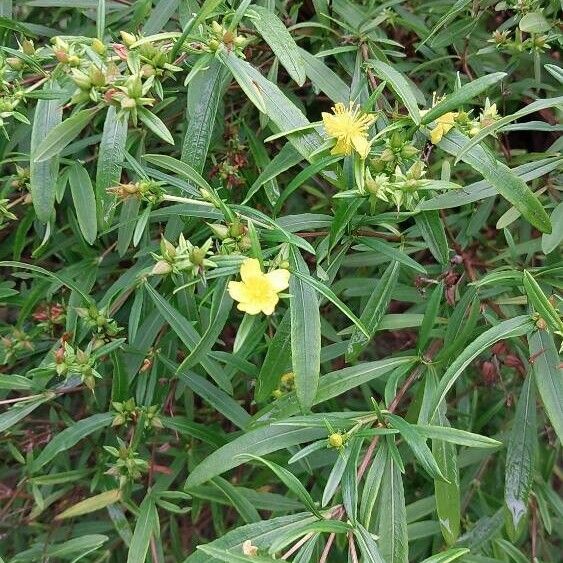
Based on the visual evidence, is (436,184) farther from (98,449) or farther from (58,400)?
(58,400)

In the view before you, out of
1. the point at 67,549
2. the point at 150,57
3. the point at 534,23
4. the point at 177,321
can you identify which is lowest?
the point at 67,549

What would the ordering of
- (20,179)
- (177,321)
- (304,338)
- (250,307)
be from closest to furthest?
(250,307) < (304,338) < (177,321) < (20,179)

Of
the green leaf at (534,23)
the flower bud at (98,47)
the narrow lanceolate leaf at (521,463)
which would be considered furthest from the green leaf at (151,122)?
the narrow lanceolate leaf at (521,463)

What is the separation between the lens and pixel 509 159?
1600 mm

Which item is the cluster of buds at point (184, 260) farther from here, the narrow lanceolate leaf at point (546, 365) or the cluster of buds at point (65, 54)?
the narrow lanceolate leaf at point (546, 365)

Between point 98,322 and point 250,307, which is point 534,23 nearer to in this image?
point 250,307

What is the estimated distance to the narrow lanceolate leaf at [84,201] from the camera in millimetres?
1310

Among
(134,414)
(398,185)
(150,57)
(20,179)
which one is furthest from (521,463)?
(20,179)

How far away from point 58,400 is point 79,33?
82cm

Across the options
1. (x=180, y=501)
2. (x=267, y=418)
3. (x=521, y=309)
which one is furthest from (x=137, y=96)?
(x=180, y=501)

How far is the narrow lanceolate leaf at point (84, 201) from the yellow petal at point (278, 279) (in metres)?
0.40

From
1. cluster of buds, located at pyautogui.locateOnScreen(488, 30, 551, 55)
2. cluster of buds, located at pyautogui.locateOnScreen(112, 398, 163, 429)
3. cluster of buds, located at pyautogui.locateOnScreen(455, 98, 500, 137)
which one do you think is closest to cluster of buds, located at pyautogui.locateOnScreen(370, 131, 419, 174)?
cluster of buds, located at pyautogui.locateOnScreen(455, 98, 500, 137)

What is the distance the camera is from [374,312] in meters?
1.30

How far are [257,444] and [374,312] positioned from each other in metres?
0.30
